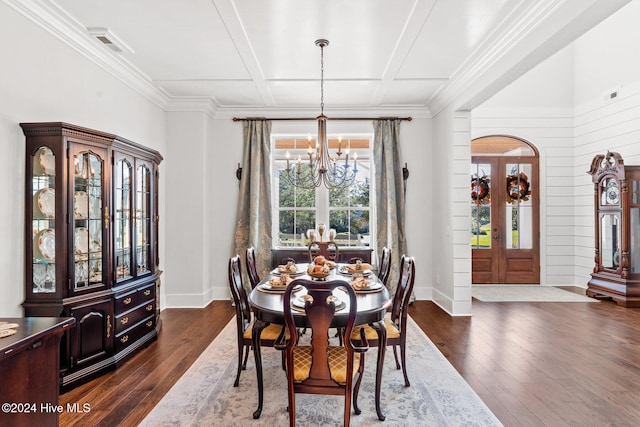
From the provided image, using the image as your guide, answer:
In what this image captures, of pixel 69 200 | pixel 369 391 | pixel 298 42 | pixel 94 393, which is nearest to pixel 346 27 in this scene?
pixel 298 42

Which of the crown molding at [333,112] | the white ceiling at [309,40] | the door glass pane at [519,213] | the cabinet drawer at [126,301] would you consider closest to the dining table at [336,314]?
the cabinet drawer at [126,301]

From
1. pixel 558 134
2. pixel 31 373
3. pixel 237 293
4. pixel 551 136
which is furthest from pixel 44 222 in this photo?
pixel 558 134

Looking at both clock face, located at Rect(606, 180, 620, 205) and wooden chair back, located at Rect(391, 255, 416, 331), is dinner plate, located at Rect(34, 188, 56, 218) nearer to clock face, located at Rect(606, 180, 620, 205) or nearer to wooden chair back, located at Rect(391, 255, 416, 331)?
wooden chair back, located at Rect(391, 255, 416, 331)

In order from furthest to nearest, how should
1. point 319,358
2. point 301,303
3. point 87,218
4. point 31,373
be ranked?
point 87,218, point 301,303, point 319,358, point 31,373

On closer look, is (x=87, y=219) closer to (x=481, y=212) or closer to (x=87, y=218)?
(x=87, y=218)

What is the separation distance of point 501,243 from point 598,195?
1657 millimetres

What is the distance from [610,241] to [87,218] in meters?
6.89

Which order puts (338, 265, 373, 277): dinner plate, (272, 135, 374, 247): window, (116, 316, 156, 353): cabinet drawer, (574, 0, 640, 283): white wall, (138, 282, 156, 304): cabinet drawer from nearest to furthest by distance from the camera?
(116, 316, 156, 353): cabinet drawer < (338, 265, 373, 277): dinner plate < (138, 282, 156, 304): cabinet drawer < (574, 0, 640, 283): white wall < (272, 135, 374, 247): window

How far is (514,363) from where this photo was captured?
10.3ft

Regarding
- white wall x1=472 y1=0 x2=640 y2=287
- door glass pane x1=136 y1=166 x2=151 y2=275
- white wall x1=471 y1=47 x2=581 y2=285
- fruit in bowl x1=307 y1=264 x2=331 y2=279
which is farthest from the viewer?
white wall x1=471 y1=47 x2=581 y2=285

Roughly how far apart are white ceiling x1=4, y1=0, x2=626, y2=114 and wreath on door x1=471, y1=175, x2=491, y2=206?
2451mm

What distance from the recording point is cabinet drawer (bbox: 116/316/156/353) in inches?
123

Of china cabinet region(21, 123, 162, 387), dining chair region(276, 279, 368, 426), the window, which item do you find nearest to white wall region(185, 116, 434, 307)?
the window

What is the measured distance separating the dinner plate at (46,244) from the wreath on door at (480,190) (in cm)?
627
